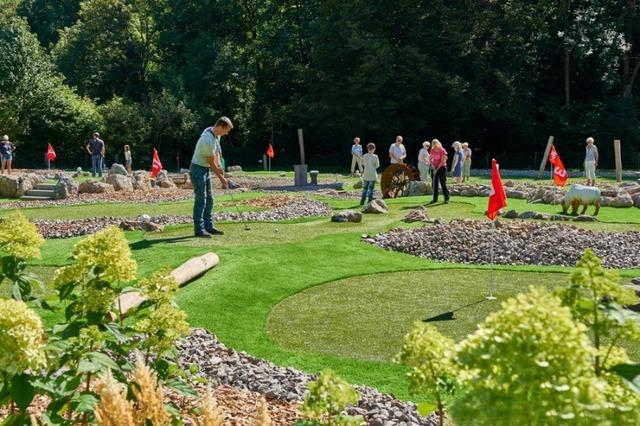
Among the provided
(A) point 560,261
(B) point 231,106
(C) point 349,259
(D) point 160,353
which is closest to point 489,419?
(D) point 160,353

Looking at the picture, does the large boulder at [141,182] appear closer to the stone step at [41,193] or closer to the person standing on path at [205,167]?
the stone step at [41,193]

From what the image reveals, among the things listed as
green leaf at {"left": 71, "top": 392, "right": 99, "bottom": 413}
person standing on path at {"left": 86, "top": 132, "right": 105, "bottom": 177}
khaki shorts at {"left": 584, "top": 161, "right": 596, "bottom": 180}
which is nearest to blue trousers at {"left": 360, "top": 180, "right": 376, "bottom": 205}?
khaki shorts at {"left": 584, "top": 161, "right": 596, "bottom": 180}

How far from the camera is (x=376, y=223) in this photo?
13.7m

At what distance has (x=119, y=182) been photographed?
2320 centimetres

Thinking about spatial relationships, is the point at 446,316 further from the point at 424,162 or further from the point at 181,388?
the point at 424,162

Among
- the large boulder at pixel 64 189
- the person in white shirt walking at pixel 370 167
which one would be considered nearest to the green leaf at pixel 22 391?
the person in white shirt walking at pixel 370 167

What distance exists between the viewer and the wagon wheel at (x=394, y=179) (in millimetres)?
20016

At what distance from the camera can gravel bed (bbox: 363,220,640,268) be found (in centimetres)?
1025

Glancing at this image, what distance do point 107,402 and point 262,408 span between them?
1.51ft

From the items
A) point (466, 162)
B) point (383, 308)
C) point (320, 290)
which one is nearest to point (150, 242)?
point (320, 290)

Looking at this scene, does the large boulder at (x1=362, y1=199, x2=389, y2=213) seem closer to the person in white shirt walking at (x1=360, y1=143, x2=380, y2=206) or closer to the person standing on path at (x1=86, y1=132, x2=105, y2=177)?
the person in white shirt walking at (x1=360, y1=143, x2=380, y2=206)

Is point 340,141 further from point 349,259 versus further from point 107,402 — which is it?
point 107,402

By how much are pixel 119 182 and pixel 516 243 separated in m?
15.8

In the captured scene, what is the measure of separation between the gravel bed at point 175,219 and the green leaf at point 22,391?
9901 millimetres
